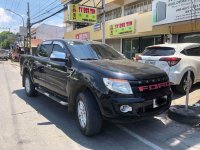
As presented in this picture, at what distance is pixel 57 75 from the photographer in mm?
6586

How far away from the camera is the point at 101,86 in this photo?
16.2ft

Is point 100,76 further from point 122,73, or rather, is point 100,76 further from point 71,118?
point 71,118

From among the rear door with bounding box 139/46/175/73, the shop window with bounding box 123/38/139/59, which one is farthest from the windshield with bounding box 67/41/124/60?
the shop window with bounding box 123/38/139/59

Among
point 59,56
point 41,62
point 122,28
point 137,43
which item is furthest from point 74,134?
point 137,43

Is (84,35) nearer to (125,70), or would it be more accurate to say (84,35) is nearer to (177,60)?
(177,60)

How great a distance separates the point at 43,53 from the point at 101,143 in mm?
3856

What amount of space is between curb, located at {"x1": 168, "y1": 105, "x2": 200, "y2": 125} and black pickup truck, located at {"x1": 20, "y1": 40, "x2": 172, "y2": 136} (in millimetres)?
786

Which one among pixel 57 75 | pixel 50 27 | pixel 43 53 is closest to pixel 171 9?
pixel 43 53

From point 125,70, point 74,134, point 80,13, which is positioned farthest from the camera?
point 80,13

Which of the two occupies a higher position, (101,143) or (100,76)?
(100,76)

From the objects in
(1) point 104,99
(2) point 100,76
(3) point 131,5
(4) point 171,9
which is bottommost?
(1) point 104,99

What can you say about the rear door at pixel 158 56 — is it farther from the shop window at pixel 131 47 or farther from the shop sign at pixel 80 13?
the shop sign at pixel 80 13

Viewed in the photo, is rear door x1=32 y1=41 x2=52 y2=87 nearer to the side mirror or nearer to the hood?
the side mirror

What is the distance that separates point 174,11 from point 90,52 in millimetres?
7707
